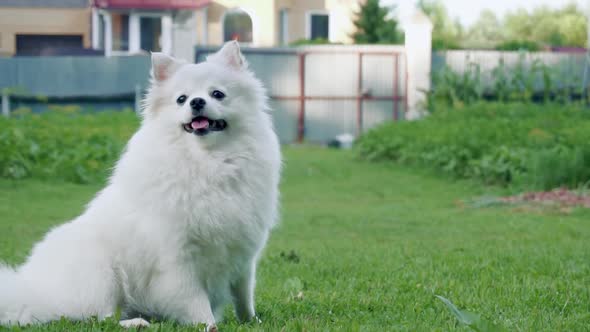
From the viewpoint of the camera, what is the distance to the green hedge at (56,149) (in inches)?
463

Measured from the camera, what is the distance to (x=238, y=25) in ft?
107

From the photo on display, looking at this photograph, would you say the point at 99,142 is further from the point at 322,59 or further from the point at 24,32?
the point at 24,32

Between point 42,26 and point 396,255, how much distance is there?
2080cm

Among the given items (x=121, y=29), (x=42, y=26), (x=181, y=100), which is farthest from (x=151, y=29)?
(x=181, y=100)

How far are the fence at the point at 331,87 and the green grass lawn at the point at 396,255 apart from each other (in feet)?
25.8

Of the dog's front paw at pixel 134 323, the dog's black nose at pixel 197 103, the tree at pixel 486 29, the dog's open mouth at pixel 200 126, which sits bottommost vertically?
the dog's front paw at pixel 134 323

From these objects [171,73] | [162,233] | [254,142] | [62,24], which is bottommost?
[162,233]

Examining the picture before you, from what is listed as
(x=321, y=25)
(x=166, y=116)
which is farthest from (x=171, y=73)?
(x=321, y=25)

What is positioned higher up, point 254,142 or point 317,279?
point 254,142

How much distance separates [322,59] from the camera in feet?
69.8

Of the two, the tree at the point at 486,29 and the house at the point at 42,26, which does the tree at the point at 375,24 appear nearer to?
the house at the point at 42,26

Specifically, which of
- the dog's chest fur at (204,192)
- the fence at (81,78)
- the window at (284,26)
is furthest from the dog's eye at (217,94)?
the window at (284,26)

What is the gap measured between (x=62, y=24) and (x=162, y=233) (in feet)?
81.7

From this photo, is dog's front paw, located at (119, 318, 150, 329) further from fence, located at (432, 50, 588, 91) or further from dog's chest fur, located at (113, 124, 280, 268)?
fence, located at (432, 50, 588, 91)
